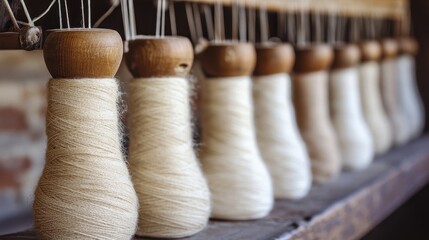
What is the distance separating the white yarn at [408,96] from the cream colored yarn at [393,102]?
28 millimetres

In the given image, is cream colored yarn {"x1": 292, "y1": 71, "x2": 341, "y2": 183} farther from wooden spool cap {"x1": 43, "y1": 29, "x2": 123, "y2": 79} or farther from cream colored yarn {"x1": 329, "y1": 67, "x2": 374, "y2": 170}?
wooden spool cap {"x1": 43, "y1": 29, "x2": 123, "y2": 79}

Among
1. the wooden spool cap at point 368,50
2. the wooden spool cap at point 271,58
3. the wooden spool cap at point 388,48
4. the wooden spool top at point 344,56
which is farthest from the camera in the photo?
the wooden spool cap at point 388,48

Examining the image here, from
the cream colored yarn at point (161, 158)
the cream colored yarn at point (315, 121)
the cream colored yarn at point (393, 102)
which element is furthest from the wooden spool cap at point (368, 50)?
the cream colored yarn at point (161, 158)

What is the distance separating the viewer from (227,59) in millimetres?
871

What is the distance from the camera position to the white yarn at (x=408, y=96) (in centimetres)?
164

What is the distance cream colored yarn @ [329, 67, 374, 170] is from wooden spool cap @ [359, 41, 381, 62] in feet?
0.30

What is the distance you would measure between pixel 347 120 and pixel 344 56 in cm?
12

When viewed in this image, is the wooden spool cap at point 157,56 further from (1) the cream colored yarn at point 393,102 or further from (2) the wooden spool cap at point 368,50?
(1) the cream colored yarn at point 393,102

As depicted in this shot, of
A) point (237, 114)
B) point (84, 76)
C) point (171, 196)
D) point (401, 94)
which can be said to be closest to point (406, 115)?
point (401, 94)

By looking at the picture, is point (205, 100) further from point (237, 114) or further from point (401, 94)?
point (401, 94)

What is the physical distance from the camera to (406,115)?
164cm

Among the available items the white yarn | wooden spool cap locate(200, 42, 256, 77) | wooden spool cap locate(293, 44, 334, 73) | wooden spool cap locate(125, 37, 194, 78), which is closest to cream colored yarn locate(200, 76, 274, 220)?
wooden spool cap locate(200, 42, 256, 77)

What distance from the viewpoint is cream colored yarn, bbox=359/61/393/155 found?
1.41 meters

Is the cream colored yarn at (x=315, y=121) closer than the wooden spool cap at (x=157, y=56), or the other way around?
the wooden spool cap at (x=157, y=56)
